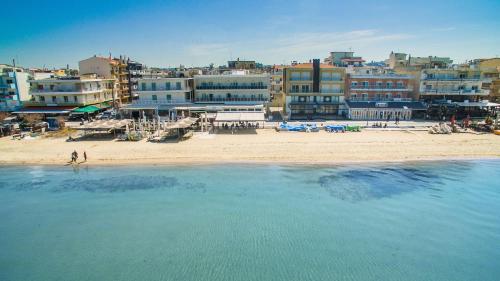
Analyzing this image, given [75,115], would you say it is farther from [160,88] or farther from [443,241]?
[443,241]

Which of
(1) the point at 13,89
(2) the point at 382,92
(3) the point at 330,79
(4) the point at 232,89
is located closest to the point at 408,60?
(2) the point at 382,92

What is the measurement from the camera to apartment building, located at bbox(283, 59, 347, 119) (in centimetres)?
5462

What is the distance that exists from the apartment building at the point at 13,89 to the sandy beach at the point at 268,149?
2302cm

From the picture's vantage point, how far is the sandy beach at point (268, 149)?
35469 mm

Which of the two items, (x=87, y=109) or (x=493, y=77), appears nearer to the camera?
(x=87, y=109)

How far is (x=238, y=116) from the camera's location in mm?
46219

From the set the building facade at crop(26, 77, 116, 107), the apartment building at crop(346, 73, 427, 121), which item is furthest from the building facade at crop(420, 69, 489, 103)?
the building facade at crop(26, 77, 116, 107)

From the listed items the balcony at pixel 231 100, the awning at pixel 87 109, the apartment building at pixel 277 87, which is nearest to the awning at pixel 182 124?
the balcony at pixel 231 100

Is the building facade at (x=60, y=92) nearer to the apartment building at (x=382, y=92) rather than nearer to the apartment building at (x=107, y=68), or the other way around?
the apartment building at (x=107, y=68)

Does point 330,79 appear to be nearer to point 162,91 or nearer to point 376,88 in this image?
point 376,88

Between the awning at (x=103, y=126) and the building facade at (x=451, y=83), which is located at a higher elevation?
the building facade at (x=451, y=83)

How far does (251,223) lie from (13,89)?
6475cm

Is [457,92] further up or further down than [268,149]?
further up

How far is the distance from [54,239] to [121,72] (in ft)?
195
